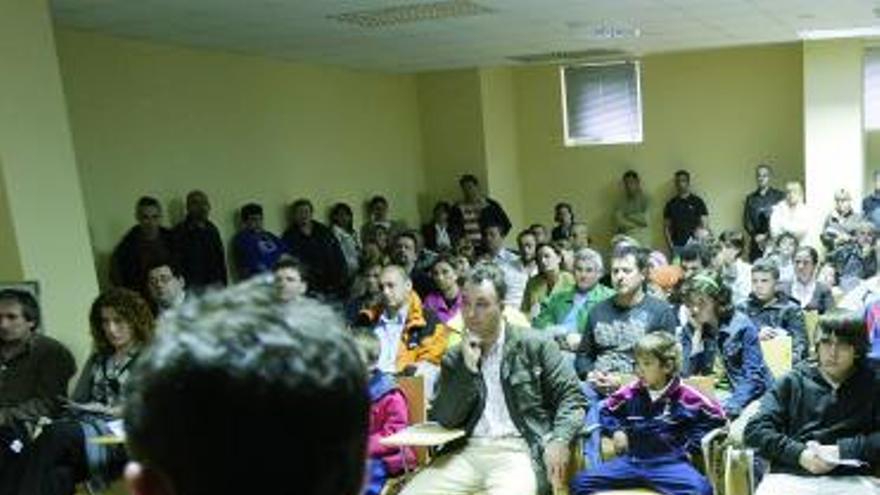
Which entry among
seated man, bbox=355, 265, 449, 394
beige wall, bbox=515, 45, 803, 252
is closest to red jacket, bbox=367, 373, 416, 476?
seated man, bbox=355, 265, 449, 394

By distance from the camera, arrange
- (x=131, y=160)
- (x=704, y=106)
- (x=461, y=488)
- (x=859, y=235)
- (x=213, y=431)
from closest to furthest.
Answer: (x=213, y=431) < (x=461, y=488) < (x=131, y=160) < (x=859, y=235) < (x=704, y=106)

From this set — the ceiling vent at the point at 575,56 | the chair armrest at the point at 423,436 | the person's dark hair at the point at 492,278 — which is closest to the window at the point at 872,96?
the ceiling vent at the point at 575,56

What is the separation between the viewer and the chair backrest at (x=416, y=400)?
378 cm

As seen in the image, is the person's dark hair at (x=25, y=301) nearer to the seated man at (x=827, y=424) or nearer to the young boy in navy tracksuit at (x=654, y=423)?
the young boy in navy tracksuit at (x=654, y=423)

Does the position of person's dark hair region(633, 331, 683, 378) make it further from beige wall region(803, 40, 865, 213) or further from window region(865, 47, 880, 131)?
window region(865, 47, 880, 131)

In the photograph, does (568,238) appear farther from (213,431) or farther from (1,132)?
(213,431)

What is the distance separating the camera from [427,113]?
1028cm

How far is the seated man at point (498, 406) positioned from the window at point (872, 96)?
25.3ft

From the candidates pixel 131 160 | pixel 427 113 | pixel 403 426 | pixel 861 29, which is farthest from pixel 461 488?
pixel 427 113

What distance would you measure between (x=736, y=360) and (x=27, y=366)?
301 cm

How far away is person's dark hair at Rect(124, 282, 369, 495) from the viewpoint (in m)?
0.70

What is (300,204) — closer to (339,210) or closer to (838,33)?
(339,210)

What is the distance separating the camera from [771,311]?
4.72 metres

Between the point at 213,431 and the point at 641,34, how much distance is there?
24.6 feet
